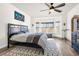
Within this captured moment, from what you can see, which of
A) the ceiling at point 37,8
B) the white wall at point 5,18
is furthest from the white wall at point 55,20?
the white wall at point 5,18

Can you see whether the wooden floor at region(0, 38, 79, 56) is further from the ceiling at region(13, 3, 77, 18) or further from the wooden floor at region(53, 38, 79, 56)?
the ceiling at region(13, 3, 77, 18)

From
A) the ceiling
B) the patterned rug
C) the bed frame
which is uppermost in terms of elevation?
the ceiling

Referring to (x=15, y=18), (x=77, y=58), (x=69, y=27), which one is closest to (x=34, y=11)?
(x=15, y=18)

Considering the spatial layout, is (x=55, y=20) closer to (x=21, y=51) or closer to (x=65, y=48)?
(x=65, y=48)

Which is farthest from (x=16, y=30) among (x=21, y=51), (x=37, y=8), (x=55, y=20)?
(x=55, y=20)

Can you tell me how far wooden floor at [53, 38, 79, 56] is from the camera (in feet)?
6.10

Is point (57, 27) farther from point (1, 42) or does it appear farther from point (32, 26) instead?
point (1, 42)

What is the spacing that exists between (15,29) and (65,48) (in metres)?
1.16

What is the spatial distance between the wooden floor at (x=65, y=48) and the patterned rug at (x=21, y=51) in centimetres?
43

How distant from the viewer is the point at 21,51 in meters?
1.96

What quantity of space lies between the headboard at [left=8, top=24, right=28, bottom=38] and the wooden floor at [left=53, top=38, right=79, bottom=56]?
29.3 inches

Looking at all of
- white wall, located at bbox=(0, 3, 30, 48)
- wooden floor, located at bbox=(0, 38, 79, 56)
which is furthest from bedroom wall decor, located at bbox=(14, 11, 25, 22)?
wooden floor, located at bbox=(0, 38, 79, 56)

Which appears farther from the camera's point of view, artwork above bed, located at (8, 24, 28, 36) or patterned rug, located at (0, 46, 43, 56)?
artwork above bed, located at (8, 24, 28, 36)

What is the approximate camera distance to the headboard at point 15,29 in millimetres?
1955
